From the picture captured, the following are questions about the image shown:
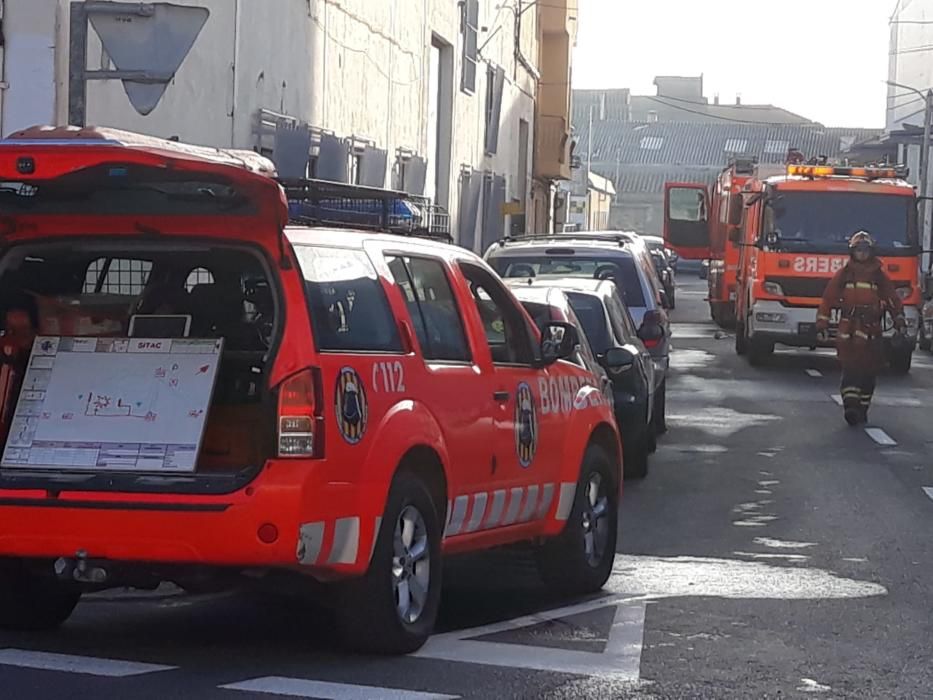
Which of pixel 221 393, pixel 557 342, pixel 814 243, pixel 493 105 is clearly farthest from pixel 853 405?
pixel 493 105

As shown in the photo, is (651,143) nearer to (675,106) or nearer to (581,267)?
(675,106)

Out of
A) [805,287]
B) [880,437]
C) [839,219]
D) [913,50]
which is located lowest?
[880,437]

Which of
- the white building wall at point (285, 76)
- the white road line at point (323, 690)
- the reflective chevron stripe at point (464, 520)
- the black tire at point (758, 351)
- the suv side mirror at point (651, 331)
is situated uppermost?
the white building wall at point (285, 76)

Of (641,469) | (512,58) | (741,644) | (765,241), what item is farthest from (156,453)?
(512,58)

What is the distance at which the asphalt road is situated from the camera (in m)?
7.13

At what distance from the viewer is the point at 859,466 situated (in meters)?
15.5

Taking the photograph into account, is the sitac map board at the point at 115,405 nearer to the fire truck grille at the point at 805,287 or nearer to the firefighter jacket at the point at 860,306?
the firefighter jacket at the point at 860,306

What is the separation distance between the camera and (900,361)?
26234mm

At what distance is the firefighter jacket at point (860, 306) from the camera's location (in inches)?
747

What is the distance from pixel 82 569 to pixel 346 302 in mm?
1409

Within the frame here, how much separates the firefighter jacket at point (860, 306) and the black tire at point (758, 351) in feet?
23.7

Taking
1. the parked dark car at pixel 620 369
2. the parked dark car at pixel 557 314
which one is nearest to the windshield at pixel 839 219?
the parked dark car at pixel 620 369

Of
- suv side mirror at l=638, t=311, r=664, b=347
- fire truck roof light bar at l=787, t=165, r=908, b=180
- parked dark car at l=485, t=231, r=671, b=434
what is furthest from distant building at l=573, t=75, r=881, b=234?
suv side mirror at l=638, t=311, r=664, b=347

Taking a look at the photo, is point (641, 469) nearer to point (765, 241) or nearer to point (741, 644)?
point (741, 644)
